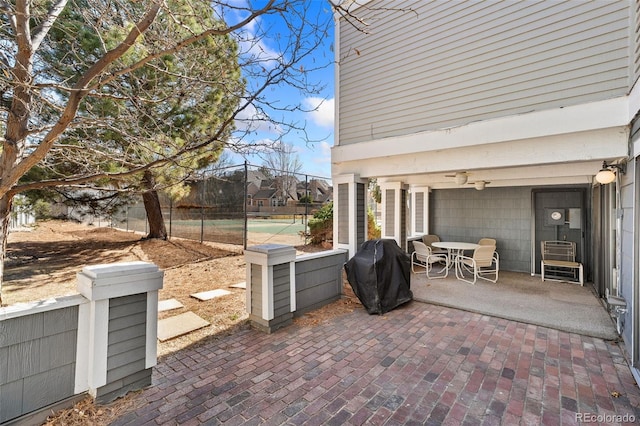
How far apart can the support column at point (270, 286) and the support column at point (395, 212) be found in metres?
4.19

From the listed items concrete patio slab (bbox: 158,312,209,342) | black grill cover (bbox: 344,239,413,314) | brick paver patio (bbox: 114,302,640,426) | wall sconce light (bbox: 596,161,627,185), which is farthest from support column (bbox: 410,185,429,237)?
concrete patio slab (bbox: 158,312,209,342)

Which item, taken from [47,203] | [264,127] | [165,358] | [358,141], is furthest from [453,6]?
[47,203]

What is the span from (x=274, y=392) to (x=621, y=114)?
455 cm

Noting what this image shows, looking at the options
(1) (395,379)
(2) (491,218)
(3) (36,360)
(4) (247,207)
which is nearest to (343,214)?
(1) (395,379)

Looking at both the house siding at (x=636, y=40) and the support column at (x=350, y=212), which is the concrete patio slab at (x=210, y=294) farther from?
the house siding at (x=636, y=40)

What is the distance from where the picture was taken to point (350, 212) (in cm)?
541

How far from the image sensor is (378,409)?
7.45 ft

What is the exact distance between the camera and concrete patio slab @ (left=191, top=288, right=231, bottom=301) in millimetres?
4961

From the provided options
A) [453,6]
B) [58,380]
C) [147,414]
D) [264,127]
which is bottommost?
[147,414]

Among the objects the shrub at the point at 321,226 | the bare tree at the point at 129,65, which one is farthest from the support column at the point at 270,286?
the shrub at the point at 321,226

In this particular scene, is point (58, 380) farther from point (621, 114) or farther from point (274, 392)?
point (621, 114)

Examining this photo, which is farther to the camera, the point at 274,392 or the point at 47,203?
the point at 47,203

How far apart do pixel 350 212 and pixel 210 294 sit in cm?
294

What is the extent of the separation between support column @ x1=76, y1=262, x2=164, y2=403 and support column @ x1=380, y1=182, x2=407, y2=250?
5.96 metres
